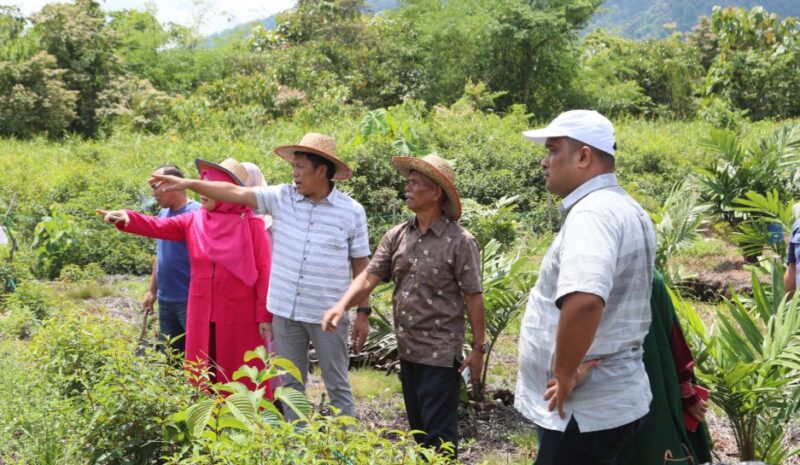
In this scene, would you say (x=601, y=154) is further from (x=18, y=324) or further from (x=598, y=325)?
(x=18, y=324)

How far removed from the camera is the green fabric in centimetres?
274

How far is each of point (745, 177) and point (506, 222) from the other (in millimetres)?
4743

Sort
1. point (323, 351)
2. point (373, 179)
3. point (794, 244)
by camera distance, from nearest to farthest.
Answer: point (323, 351) < point (794, 244) < point (373, 179)

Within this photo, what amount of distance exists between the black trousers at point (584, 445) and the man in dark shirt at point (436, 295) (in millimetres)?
1152

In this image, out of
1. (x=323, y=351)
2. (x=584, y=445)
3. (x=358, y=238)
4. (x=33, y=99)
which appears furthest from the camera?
(x=33, y=99)

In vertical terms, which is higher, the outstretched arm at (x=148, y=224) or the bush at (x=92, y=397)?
the outstretched arm at (x=148, y=224)

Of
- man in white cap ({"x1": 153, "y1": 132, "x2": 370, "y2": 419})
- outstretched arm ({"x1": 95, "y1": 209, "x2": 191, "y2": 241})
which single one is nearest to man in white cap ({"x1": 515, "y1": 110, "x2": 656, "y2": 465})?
man in white cap ({"x1": 153, "y1": 132, "x2": 370, "y2": 419})

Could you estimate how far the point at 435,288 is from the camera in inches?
149

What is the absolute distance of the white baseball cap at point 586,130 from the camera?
2.53 metres

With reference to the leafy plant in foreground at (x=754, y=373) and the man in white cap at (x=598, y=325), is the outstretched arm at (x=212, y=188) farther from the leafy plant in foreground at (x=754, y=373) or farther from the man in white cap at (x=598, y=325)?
the leafy plant in foreground at (x=754, y=373)

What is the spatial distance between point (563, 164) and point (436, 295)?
4.40 ft

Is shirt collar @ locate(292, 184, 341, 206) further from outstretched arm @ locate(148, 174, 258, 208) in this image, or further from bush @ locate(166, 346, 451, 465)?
bush @ locate(166, 346, 451, 465)

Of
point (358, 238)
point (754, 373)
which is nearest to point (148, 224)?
point (358, 238)

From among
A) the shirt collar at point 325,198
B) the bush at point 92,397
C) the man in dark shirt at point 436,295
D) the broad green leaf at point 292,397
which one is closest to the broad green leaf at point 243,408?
the broad green leaf at point 292,397
